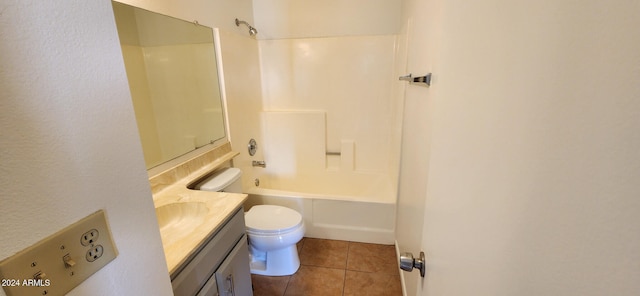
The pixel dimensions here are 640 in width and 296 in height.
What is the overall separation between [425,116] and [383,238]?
139cm

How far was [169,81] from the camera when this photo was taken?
1530 mm

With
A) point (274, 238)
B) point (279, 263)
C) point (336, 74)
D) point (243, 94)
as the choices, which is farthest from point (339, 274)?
point (336, 74)

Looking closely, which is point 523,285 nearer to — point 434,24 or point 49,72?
point 49,72

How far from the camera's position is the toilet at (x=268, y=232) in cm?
172

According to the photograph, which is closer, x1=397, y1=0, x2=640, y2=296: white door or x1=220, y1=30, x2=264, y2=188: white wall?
x1=397, y1=0, x2=640, y2=296: white door

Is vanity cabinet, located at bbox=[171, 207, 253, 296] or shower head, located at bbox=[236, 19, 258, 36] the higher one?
shower head, located at bbox=[236, 19, 258, 36]

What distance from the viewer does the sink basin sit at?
1248 millimetres

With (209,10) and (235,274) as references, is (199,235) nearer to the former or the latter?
(235,274)

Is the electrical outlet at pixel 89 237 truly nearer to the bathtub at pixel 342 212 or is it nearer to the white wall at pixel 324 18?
the bathtub at pixel 342 212

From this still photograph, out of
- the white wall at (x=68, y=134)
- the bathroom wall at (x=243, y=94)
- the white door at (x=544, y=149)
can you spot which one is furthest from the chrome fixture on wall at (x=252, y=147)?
the white door at (x=544, y=149)

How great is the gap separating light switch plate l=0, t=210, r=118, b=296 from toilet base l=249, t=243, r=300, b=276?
149cm

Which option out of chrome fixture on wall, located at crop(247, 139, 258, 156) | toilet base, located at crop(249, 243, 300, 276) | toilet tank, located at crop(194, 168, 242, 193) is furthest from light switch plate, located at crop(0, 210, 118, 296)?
chrome fixture on wall, located at crop(247, 139, 258, 156)

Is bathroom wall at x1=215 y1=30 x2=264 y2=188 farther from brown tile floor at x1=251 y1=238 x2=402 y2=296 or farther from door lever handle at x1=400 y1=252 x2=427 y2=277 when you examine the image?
door lever handle at x1=400 y1=252 x2=427 y2=277

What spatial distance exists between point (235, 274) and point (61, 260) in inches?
37.1
